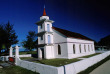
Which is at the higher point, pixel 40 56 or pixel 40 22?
pixel 40 22

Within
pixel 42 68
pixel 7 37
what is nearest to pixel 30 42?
pixel 7 37

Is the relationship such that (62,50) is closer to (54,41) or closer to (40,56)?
(54,41)

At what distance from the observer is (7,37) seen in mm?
22875

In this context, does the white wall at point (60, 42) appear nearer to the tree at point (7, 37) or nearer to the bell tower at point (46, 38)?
the bell tower at point (46, 38)

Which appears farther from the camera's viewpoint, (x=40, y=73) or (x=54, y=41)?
→ (x=54, y=41)

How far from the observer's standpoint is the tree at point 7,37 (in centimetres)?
2147

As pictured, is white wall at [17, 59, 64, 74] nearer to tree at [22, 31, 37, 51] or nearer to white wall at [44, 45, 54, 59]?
white wall at [44, 45, 54, 59]

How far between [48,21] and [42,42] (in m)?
5.17

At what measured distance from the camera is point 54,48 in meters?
18.5

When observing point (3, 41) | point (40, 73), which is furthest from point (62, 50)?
point (3, 41)

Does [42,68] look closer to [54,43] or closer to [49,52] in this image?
[49,52]

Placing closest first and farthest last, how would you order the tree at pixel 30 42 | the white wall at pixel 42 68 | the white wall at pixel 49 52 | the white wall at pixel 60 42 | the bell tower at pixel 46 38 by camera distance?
the white wall at pixel 42 68 < the white wall at pixel 60 42 < the white wall at pixel 49 52 < the bell tower at pixel 46 38 < the tree at pixel 30 42

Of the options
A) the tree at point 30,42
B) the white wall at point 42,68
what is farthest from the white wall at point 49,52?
the tree at point 30,42

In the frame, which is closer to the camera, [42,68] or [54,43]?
[42,68]
